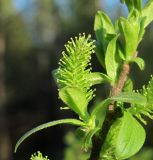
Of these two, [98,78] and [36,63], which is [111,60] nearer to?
[98,78]

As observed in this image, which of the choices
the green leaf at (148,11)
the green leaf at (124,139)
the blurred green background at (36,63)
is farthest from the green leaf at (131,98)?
the blurred green background at (36,63)

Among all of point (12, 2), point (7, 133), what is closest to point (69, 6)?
point (12, 2)

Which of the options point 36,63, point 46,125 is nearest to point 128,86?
point 46,125

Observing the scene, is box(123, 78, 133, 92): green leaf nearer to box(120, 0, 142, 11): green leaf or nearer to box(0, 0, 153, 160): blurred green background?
box(120, 0, 142, 11): green leaf

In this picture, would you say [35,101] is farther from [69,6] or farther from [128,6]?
[128,6]

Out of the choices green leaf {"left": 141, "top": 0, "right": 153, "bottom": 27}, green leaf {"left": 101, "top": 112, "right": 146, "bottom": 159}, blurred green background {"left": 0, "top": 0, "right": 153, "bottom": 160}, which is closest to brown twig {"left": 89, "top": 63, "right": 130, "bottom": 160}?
green leaf {"left": 101, "top": 112, "right": 146, "bottom": 159}

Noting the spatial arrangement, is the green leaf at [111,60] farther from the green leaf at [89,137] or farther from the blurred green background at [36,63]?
the blurred green background at [36,63]

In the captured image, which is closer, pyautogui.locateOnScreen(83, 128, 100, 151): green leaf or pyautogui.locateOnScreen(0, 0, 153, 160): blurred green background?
pyautogui.locateOnScreen(83, 128, 100, 151): green leaf
